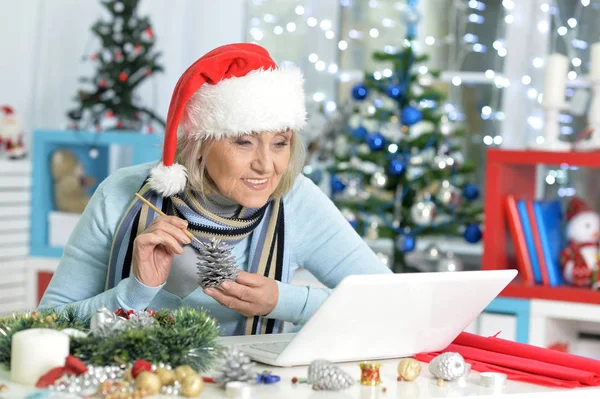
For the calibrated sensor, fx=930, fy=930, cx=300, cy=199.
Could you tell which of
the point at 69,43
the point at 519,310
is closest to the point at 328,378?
the point at 519,310

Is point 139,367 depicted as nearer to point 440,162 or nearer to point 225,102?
point 225,102

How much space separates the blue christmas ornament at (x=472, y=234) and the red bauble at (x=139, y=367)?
7.78 feet

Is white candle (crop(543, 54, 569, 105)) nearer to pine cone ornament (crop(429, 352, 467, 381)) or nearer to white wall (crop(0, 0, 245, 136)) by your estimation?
white wall (crop(0, 0, 245, 136))

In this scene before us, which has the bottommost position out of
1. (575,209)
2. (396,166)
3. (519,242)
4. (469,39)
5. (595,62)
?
(519,242)

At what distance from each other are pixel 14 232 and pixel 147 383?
285cm

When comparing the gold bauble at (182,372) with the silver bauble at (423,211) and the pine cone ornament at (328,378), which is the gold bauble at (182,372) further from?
the silver bauble at (423,211)

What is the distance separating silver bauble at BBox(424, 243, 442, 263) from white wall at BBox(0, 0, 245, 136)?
130 centimetres

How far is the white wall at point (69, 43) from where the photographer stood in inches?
159

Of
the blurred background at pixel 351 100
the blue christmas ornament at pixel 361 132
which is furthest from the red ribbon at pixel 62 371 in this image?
the blue christmas ornament at pixel 361 132

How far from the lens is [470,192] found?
135 inches

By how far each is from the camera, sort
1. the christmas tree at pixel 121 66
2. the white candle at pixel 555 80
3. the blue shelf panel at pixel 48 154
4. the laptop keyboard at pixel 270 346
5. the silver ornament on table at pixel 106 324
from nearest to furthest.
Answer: the silver ornament on table at pixel 106 324
the laptop keyboard at pixel 270 346
the white candle at pixel 555 80
the blue shelf panel at pixel 48 154
the christmas tree at pixel 121 66

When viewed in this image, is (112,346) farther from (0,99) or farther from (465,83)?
(0,99)

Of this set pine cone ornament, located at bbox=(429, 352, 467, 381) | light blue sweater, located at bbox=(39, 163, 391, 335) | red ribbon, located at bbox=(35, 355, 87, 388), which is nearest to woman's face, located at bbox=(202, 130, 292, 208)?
light blue sweater, located at bbox=(39, 163, 391, 335)

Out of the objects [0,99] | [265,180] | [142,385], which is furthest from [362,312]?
[0,99]
